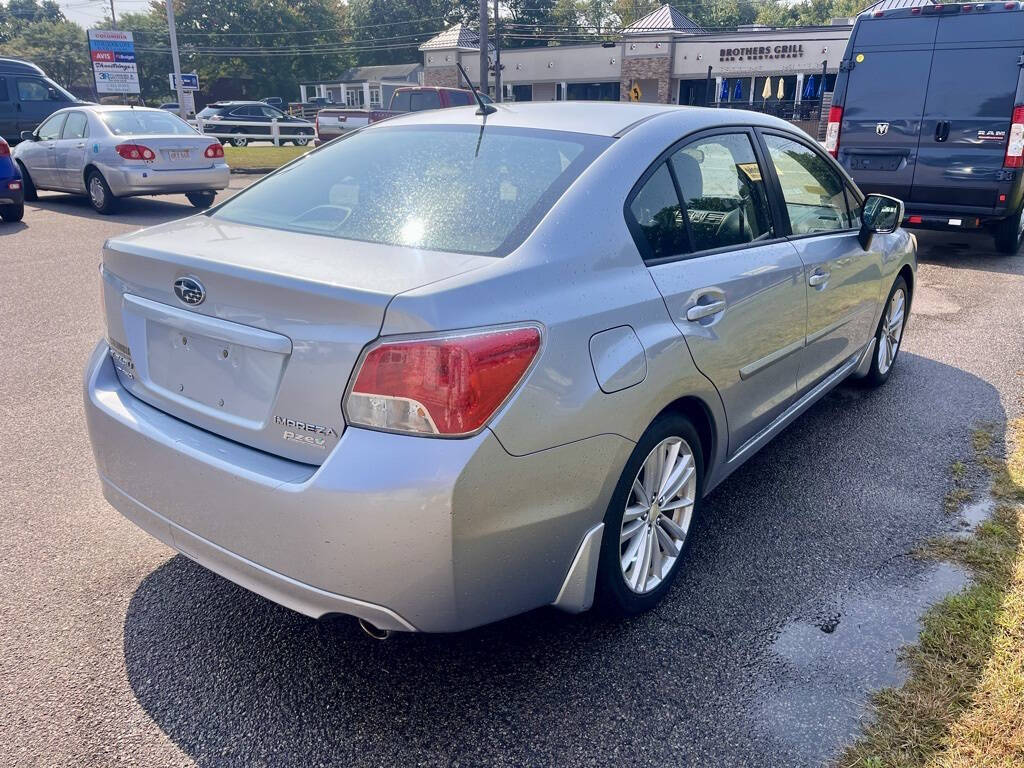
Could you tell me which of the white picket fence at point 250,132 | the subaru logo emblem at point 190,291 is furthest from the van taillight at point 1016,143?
the white picket fence at point 250,132

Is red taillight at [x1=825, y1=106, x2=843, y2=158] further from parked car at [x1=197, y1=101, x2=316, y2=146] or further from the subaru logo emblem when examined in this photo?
parked car at [x1=197, y1=101, x2=316, y2=146]

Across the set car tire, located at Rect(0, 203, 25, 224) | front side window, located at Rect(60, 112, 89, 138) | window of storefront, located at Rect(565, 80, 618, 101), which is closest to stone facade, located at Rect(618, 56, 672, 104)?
window of storefront, located at Rect(565, 80, 618, 101)

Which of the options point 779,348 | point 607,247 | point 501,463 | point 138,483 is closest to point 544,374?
point 501,463

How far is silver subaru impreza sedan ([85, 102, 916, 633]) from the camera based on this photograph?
2.07 metres

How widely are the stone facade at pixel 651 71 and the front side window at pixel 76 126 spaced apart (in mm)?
33492

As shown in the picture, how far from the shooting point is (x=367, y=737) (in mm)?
2305

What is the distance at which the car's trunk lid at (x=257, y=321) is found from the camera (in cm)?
212

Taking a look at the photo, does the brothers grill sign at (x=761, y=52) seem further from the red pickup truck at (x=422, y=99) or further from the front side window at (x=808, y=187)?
the front side window at (x=808, y=187)

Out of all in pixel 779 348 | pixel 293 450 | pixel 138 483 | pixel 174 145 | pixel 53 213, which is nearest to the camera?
pixel 293 450

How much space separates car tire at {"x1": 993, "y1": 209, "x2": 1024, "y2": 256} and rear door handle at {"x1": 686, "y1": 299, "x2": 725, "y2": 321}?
8.14 meters

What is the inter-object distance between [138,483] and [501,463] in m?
1.23

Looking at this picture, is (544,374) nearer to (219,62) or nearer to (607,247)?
(607,247)

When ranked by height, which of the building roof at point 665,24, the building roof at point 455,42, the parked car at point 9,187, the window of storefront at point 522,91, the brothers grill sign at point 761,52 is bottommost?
the parked car at point 9,187

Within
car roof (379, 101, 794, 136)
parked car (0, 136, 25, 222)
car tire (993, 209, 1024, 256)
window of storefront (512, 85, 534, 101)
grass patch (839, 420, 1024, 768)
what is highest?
window of storefront (512, 85, 534, 101)
